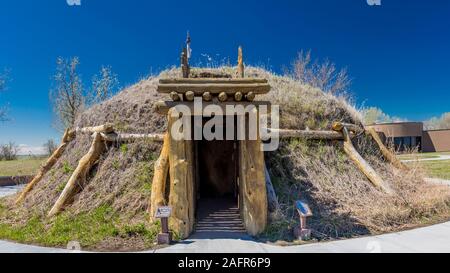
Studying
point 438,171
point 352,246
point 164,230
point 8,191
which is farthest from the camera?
point 438,171

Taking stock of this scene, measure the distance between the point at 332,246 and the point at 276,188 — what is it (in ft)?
6.98

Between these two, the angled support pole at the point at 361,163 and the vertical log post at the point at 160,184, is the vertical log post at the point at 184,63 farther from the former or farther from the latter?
the angled support pole at the point at 361,163

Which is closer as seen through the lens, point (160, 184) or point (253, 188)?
point (253, 188)

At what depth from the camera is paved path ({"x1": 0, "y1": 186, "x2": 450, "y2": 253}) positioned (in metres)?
4.57

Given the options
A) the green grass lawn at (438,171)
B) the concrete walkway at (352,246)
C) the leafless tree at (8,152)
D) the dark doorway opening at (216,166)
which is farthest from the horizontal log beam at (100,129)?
the leafless tree at (8,152)

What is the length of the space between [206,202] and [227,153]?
1.76m

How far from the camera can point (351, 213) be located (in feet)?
19.5

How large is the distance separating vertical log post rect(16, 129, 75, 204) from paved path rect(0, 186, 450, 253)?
3407mm

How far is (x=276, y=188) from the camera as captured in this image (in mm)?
6711

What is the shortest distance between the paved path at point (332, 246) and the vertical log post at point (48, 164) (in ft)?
11.2

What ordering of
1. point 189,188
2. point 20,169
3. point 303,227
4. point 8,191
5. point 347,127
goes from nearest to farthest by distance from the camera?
point 303,227 → point 189,188 → point 347,127 → point 8,191 → point 20,169

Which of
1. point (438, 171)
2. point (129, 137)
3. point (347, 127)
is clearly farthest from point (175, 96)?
point (438, 171)

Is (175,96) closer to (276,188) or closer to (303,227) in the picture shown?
(276,188)
